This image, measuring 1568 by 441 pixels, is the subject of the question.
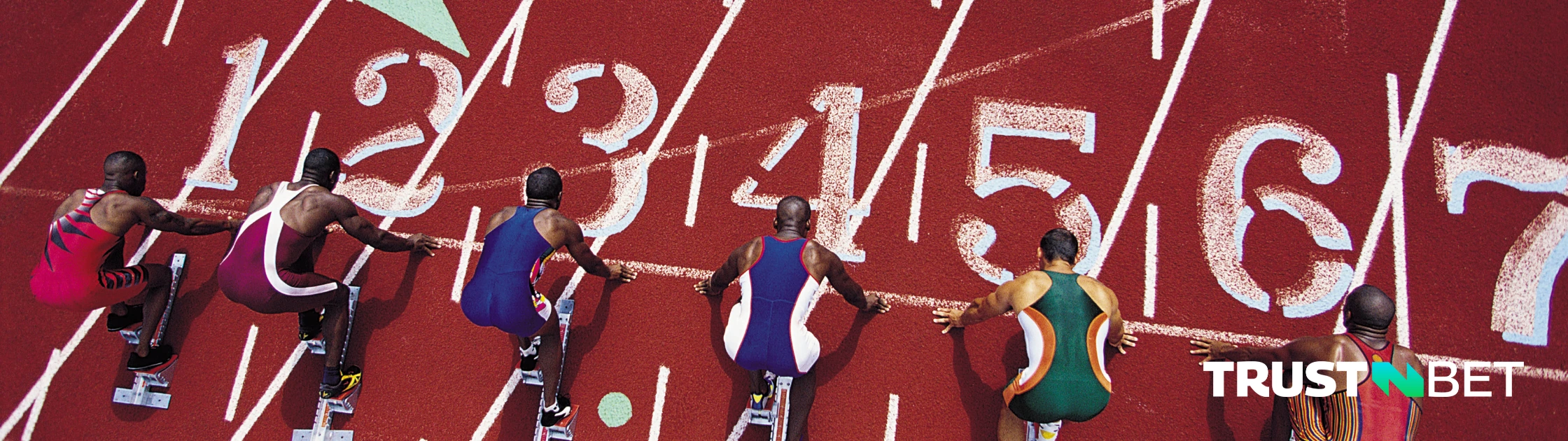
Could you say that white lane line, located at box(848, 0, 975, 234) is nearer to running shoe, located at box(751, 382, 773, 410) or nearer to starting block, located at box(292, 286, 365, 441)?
running shoe, located at box(751, 382, 773, 410)

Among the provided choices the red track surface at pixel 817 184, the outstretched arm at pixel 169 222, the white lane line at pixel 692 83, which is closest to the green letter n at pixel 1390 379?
the red track surface at pixel 817 184

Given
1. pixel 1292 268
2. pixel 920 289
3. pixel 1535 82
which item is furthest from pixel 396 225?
pixel 1535 82

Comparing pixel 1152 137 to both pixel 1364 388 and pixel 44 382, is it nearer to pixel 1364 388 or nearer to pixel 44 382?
pixel 1364 388

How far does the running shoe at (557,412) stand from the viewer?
5.00 metres

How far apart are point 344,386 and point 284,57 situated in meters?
3.15

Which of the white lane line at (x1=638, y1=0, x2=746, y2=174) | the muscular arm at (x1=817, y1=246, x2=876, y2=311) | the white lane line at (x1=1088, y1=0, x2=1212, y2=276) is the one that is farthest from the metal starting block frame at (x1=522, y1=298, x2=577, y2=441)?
→ the white lane line at (x1=1088, y1=0, x2=1212, y2=276)

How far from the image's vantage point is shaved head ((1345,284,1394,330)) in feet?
13.5

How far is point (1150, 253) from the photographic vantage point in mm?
5379

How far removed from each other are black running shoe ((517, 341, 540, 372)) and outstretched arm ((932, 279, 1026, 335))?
302cm

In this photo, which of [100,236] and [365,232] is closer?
[100,236]

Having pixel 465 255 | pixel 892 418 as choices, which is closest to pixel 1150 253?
pixel 892 418

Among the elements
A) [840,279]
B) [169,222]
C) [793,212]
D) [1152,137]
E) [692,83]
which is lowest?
[169,222]

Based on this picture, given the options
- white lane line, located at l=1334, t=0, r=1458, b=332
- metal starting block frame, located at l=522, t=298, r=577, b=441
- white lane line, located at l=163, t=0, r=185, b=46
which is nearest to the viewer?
metal starting block frame, located at l=522, t=298, r=577, b=441

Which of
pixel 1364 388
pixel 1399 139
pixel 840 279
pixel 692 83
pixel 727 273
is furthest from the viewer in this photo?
pixel 692 83
